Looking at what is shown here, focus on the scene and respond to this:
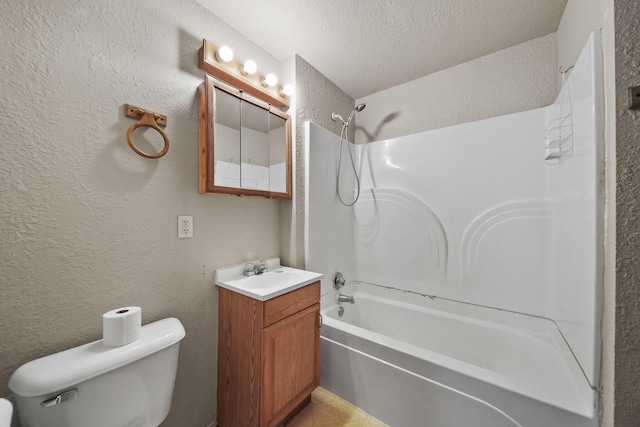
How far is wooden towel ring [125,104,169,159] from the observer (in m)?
1.04

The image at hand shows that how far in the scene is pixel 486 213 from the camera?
68.8 inches

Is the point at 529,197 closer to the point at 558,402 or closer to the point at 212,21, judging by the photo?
the point at 558,402

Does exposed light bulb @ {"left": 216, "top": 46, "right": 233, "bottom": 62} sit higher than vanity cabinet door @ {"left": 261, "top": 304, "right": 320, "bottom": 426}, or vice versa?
exposed light bulb @ {"left": 216, "top": 46, "right": 233, "bottom": 62}

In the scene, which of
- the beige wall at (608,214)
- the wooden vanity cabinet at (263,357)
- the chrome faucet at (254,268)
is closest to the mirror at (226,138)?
the chrome faucet at (254,268)

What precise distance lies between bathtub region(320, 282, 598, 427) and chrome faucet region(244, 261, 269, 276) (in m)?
0.59

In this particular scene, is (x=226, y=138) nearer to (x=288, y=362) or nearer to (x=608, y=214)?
(x=288, y=362)

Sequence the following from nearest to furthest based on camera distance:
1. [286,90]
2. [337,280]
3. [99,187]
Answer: [99,187] → [286,90] → [337,280]

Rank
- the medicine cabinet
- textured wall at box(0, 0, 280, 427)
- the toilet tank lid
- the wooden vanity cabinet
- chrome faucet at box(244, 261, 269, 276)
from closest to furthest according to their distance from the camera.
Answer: the toilet tank lid → textured wall at box(0, 0, 280, 427) → the wooden vanity cabinet → the medicine cabinet → chrome faucet at box(244, 261, 269, 276)

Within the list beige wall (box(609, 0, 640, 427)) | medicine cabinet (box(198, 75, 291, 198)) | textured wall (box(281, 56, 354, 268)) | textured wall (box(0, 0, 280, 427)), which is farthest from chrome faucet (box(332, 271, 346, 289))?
beige wall (box(609, 0, 640, 427))

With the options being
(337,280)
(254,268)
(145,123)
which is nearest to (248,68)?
(145,123)

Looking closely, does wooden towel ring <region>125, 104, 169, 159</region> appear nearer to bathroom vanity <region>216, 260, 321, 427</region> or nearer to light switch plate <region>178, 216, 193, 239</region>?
light switch plate <region>178, 216, 193, 239</region>

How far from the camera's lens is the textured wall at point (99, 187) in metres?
0.82

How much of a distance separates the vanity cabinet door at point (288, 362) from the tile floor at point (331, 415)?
17 cm

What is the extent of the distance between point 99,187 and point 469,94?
2519 mm
